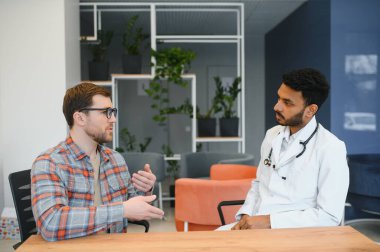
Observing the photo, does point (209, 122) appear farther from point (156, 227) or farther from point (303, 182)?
point (303, 182)

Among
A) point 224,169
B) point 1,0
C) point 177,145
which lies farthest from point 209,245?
point 177,145

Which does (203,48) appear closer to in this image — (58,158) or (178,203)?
(178,203)

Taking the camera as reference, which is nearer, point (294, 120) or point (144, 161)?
point (294, 120)

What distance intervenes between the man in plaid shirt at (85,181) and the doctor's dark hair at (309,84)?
0.92m

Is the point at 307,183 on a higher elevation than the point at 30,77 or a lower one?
lower

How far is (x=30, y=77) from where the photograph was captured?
398 cm

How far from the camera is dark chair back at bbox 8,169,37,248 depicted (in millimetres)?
2143

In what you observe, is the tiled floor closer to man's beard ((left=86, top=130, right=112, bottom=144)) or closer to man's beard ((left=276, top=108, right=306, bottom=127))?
man's beard ((left=86, top=130, right=112, bottom=144))

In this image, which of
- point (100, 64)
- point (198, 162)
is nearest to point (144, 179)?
point (198, 162)

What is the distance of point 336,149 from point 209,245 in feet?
3.05

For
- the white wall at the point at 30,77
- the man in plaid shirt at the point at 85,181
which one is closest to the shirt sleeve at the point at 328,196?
the man in plaid shirt at the point at 85,181

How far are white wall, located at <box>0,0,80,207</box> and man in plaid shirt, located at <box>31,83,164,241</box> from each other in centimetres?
220

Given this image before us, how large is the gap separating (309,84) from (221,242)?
1043 millimetres

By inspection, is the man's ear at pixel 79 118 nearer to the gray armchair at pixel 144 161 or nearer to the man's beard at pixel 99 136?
the man's beard at pixel 99 136
